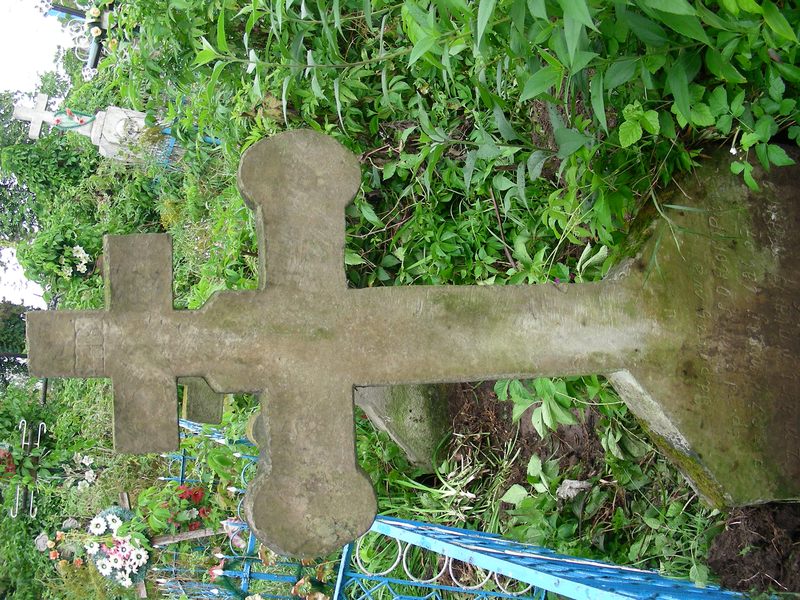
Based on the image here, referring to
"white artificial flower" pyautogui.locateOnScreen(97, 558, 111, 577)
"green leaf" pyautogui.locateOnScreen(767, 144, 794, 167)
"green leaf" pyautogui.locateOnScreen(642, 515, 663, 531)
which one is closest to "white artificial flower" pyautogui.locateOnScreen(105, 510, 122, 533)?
"white artificial flower" pyautogui.locateOnScreen(97, 558, 111, 577)

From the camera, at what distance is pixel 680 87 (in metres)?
1.94

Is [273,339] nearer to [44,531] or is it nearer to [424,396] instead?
[424,396]

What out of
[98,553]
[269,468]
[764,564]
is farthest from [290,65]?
[98,553]

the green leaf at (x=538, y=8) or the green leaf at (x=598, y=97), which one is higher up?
the green leaf at (x=538, y=8)

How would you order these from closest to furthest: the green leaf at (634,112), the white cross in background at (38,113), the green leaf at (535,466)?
the green leaf at (634,112)
the green leaf at (535,466)
the white cross in background at (38,113)

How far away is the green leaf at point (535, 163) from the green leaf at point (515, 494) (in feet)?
5.67

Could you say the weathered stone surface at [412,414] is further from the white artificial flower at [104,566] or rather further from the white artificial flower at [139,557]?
the white artificial flower at [104,566]

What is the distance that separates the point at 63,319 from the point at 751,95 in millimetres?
2267

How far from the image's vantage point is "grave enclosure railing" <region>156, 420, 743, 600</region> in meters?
2.54

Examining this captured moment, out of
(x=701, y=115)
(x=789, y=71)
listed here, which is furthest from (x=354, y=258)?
(x=789, y=71)

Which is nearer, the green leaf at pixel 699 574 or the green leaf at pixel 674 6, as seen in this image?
the green leaf at pixel 674 6

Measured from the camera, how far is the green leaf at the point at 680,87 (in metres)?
1.92

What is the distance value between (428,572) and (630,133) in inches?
122

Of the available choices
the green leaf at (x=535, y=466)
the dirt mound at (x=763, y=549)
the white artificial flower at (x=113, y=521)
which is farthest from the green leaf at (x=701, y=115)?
the white artificial flower at (x=113, y=521)
